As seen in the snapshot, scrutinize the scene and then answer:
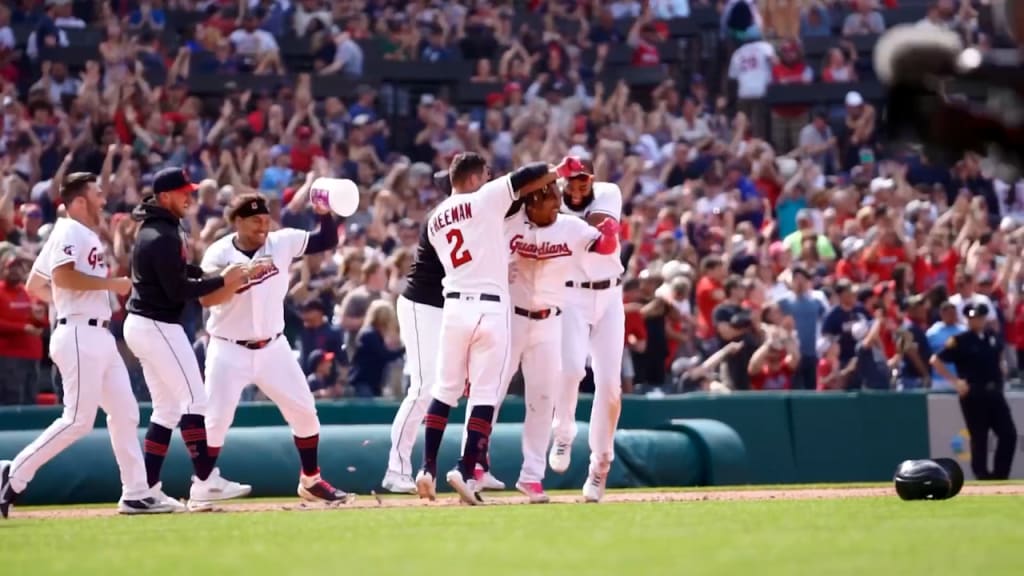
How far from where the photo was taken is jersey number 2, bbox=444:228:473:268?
39.1ft

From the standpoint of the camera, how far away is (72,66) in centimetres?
2323

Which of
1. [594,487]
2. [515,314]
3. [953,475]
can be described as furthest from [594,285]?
[953,475]

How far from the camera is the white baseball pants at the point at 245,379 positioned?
1236 centimetres

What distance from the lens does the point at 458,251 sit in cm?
1194

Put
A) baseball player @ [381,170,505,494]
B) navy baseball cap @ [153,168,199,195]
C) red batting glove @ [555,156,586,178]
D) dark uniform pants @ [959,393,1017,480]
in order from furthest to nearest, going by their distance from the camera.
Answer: dark uniform pants @ [959,393,1017,480] < baseball player @ [381,170,505,494] < navy baseball cap @ [153,168,199,195] < red batting glove @ [555,156,586,178]

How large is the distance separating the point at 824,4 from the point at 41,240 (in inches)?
586

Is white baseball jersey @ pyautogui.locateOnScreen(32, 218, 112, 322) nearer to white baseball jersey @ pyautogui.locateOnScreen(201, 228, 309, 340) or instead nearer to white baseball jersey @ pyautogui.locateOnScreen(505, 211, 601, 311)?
white baseball jersey @ pyautogui.locateOnScreen(201, 228, 309, 340)

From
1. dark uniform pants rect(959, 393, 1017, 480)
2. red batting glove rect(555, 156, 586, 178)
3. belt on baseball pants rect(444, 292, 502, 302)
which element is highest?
red batting glove rect(555, 156, 586, 178)

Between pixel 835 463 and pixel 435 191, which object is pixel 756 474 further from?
pixel 435 191

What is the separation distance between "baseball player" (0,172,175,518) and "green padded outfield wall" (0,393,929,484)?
4.51 m

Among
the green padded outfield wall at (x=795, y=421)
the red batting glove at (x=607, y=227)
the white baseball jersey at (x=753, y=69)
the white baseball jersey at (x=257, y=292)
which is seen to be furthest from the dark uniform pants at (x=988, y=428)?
the white baseball jersey at (x=753, y=69)

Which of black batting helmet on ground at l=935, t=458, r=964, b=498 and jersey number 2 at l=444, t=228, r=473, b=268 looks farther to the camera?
black batting helmet on ground at l=935, t=458, r=964, b=498

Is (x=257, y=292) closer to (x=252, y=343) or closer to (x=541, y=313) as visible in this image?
(x=252, y=343)

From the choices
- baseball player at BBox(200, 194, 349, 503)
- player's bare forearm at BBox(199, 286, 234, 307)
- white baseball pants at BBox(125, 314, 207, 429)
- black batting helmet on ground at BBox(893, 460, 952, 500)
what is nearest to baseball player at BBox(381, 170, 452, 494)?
baseball player at BBox(200, 194, 349, 503)
